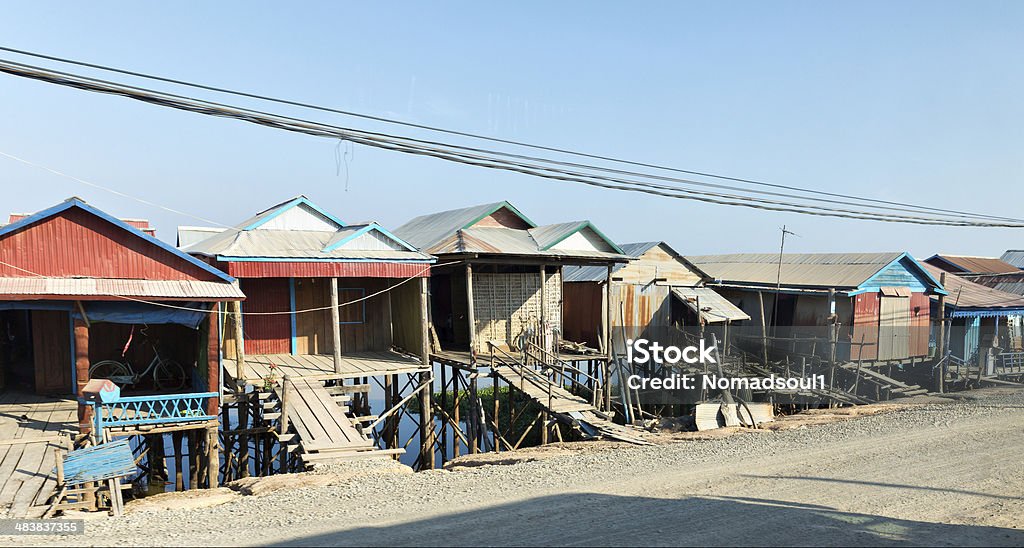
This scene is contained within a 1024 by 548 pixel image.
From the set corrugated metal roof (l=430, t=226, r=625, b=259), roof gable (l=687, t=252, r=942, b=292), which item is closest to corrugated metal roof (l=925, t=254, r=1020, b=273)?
roof gable (l=687, t=252, r=942, b=292)

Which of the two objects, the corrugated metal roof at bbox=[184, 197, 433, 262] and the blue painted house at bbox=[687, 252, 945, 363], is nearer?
the corrugated metal roof at bbox=[184, 197, 433, 262]

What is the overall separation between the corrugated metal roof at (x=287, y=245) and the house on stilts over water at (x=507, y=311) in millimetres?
2119

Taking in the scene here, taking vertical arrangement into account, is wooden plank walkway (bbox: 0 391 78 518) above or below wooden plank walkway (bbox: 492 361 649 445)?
above

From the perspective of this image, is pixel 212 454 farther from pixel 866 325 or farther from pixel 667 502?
pixel 866 325

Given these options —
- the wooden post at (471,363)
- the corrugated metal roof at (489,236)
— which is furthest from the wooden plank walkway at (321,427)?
the corrugated metal roof at (489,236)

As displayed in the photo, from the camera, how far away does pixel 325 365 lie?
18078 mm

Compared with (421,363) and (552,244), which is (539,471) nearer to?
(421,363)

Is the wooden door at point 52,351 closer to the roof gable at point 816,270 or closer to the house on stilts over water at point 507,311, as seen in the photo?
the house on stilts over water at point 507,311

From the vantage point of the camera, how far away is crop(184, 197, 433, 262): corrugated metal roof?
16.8 metres

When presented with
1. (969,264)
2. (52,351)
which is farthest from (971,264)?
(52,351)

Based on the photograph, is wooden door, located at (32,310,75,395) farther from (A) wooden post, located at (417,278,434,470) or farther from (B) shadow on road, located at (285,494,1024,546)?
(B) shadow on road, located at (285,494,1024,546)

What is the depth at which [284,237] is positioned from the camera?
18.3m

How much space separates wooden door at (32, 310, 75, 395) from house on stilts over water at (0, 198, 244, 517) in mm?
26

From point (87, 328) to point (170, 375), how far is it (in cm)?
471
